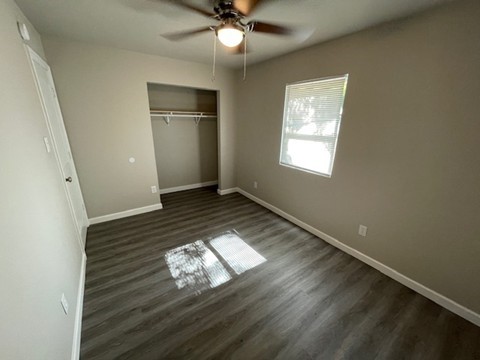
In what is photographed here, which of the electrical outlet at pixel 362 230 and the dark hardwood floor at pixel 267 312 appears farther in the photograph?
the electrical outlet at pixel 362 230

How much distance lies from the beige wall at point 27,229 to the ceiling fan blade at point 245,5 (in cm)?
151

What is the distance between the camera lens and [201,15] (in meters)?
1.70

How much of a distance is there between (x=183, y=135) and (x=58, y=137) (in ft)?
7.07

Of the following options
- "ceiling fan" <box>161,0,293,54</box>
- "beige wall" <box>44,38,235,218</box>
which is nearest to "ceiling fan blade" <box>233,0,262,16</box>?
"ceiling fan" <box>161,0,293,54</box>

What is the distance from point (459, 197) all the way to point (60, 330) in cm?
296

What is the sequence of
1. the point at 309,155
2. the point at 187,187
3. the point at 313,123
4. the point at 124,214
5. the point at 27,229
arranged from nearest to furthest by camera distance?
1. the point at 27,229
2. the point at 313,123
3. the point at 309,155
4. the point at 124,214
5. the point at 187,187

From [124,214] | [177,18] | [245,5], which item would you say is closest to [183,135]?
[124,214]

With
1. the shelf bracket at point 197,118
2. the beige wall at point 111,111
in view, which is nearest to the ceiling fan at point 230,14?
the beige wall at point 111,111

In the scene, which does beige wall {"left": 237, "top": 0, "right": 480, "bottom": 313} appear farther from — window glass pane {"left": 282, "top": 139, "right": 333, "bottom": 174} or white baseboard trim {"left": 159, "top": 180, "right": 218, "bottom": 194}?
white baseboard trim {"left": 159, "top": 180, "right": 218, "bottom": 194}

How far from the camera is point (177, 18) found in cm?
175

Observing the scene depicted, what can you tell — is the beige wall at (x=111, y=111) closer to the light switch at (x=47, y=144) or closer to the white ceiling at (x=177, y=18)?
the white ceiling at (x=177, y=18)

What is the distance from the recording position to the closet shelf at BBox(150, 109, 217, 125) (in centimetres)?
357

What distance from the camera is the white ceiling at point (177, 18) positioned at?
1523 mm

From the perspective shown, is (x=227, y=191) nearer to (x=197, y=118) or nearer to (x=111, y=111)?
(x=197, y=118)
